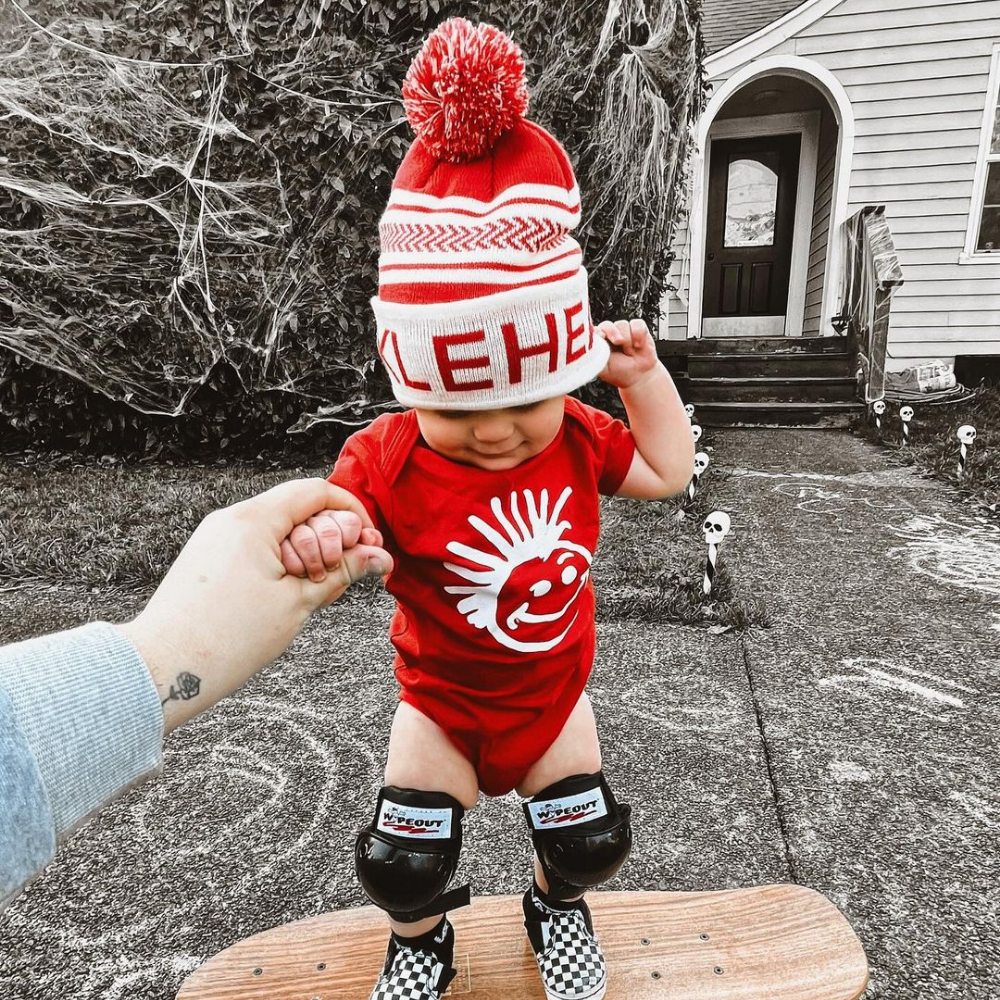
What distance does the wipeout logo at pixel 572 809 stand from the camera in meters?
1.22

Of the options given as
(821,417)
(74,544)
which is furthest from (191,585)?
(821,417)

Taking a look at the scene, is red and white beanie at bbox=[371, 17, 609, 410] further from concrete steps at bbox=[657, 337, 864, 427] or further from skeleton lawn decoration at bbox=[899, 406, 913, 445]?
concrete steps at bbox=[657, 337, 864, 427]

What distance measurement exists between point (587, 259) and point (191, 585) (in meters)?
4.98

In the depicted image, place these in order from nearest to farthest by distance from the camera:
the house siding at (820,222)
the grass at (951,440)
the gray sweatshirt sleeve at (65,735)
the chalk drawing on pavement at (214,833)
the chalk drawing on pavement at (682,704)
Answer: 1. the gray sweatshirt sleeve at (65,735)
2. the chalk drawing on pavement at (214,833)
3. the chalk drawing on pavement at (682,704)
4. the grass at (951,440)
5. the house siding at (820,222)

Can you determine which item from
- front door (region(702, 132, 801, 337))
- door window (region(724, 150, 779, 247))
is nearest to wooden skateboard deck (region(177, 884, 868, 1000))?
front door (region(702, 132, 801, 337))

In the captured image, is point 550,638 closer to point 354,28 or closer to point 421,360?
point 421,360

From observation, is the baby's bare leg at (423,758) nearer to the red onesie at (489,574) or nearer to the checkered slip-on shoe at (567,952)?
the red onesie at (489,574)

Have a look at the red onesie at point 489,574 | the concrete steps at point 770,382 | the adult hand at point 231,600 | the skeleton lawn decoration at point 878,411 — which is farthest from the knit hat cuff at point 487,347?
the concrete steps at point 770,382

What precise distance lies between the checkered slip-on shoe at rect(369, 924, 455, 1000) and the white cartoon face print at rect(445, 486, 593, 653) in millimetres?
587

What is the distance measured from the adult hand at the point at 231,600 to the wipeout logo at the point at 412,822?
487 mm

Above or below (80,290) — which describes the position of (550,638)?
below

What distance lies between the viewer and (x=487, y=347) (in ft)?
3.25

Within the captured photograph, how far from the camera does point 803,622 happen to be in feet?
9.16

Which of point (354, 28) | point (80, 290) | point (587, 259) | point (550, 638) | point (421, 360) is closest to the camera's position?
point (421, 360)
